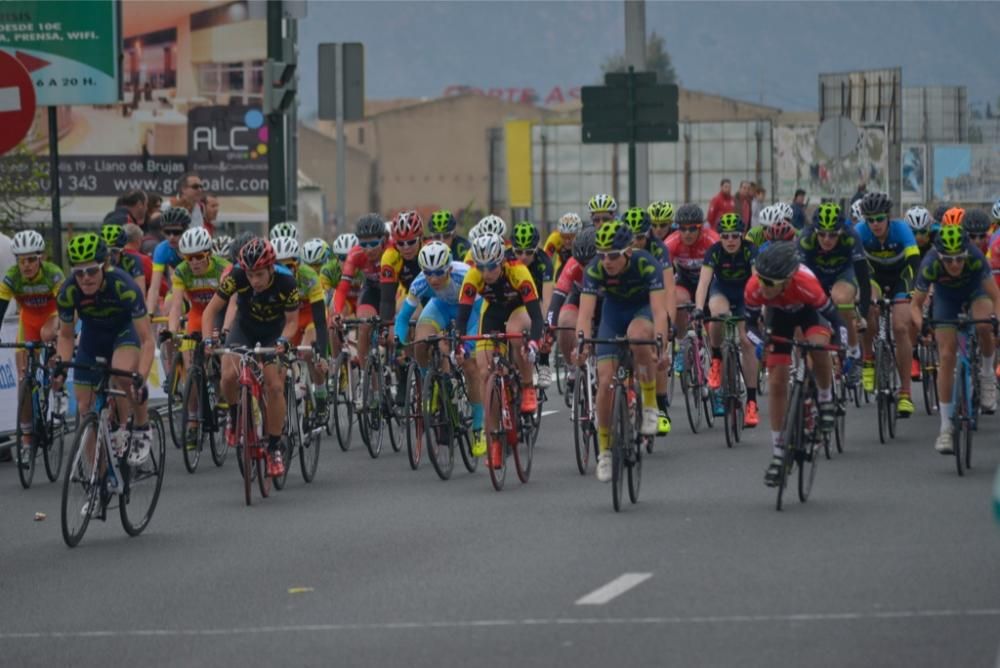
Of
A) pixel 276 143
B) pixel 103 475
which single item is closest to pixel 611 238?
pixel 103 475

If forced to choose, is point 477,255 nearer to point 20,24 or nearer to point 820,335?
point 820,335

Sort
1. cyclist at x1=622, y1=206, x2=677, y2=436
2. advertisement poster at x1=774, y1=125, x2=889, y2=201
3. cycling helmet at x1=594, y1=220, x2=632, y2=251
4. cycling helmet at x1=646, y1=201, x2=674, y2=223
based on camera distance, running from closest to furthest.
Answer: cycling helmet at x1=594, y1=220, x2=632, y2=251, cyclist at x1=622, y1=206, x2=677, y2=436, cycling helmet at x1=646, y1=201, x2=674, y2=223, advertisement poster at x1=774, y1=125, x2=889, y2=201

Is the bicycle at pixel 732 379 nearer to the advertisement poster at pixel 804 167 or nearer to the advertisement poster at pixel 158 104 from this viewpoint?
the advertisement poster at pixel 158 104

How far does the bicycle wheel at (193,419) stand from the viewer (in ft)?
53.1

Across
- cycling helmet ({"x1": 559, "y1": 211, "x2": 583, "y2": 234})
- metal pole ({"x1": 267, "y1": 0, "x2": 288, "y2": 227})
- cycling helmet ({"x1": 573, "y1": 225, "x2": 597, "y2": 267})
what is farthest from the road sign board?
cycling helmet ({"x1": 559, "y1": 211, "x2": 583, "y2": 234})

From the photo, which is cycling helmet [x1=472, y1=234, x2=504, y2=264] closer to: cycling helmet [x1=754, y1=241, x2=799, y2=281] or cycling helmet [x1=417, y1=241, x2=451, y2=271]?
cycling helmet [x1=417, y1=241, x2=451, y2=271]

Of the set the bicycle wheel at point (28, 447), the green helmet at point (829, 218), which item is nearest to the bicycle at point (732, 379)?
the green helmet at point (829, 218)

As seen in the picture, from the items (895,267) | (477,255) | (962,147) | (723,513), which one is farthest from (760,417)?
(962,147)

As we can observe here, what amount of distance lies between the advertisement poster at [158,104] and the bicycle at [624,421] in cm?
2970

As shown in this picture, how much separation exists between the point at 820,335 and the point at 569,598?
168 inches

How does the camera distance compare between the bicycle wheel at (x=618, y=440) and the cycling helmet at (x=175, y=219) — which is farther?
the cycling helmet at (x=175, y=219)

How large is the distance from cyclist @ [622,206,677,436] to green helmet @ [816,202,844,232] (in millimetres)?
1297

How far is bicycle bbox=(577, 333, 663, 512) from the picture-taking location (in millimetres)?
12883

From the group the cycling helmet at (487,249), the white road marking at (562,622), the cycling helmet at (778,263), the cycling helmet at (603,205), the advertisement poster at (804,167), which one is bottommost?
the white road marking at (562,622)
